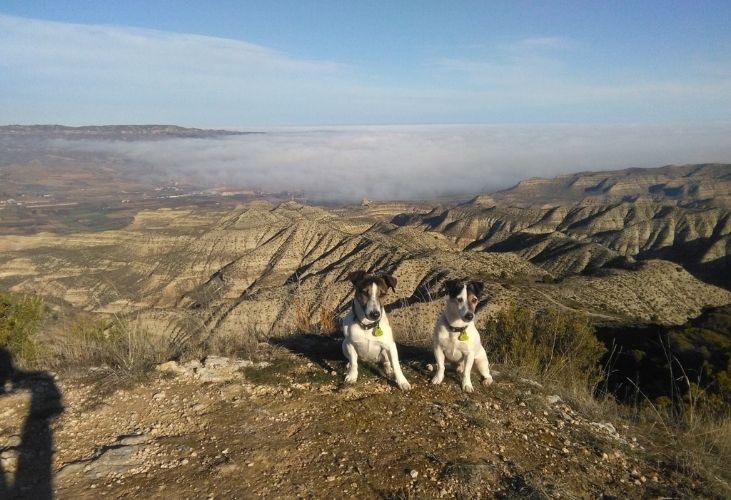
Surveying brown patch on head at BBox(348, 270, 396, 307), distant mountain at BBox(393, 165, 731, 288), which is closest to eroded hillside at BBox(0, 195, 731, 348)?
distant mountain at BBox(393, 165, 731, 288)

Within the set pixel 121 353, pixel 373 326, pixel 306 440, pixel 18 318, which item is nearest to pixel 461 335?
pixel 373 326

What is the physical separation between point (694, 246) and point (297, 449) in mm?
110081

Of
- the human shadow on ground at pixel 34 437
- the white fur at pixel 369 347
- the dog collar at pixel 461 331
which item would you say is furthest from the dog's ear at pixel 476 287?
the human shadow on ground at pixel 34 437

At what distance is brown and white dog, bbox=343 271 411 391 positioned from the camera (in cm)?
607

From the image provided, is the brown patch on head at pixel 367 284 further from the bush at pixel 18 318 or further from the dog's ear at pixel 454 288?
the bush at pixel 18 318

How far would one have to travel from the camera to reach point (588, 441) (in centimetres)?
524

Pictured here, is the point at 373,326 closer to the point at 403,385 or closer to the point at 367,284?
the point at 367,284

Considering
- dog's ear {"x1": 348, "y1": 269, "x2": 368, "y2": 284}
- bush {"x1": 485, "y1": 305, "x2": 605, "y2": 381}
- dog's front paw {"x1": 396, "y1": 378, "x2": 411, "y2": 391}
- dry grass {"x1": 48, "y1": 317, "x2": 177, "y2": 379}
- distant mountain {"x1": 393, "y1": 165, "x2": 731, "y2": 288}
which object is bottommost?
distant mountain {"x1": 393, "y1": 165, "x2": 731, "y2": 288}

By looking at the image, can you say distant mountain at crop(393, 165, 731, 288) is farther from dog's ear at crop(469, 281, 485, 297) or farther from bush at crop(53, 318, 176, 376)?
bush at crop(53, 318, 176, 376)

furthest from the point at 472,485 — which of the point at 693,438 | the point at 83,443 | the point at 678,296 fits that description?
the point at 678,296

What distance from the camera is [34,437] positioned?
5.24 metres

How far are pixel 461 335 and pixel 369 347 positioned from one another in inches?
48.3

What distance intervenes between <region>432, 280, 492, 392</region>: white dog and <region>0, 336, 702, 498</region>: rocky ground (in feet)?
0.82

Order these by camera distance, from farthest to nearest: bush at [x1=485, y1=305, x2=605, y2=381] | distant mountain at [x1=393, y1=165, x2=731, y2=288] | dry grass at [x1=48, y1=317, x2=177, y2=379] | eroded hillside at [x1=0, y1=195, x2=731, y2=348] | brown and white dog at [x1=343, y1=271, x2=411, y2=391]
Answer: distant mountain at [x1=393, y1=165, x2=731, y2=288]
eroded hillside at [x1=0, y1=195, x2=731, y2=348]
bush at [x1=485, y1=305, x2=605, y2=381]
dry grass at [x1=48, y1=317, x2=177, y2=379]
brown and white dog at [x1=343, y1=271, x2=411, y2=391]
